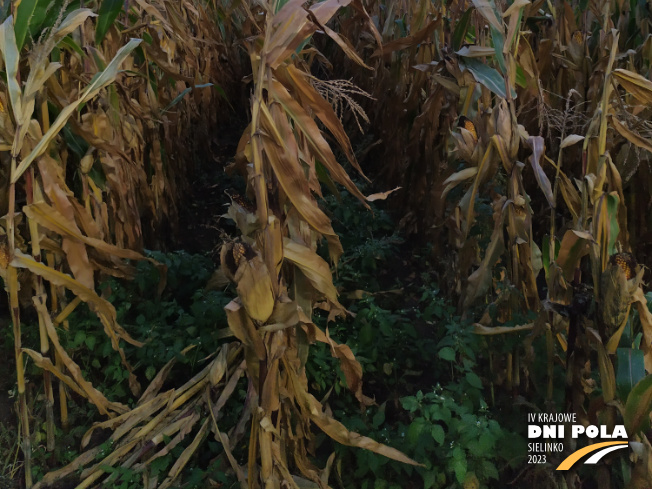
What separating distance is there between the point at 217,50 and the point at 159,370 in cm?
279

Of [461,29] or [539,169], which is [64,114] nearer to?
[539,169]

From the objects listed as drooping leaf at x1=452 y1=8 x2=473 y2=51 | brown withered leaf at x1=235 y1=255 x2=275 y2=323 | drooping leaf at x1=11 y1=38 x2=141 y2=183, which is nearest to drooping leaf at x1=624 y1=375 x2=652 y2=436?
brown withered leaf at x1=235 y1=255 x2=275 y2=323

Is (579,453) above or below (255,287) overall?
below

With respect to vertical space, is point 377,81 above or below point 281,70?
above

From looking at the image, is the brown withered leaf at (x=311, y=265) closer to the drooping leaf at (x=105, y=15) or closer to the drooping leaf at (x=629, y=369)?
→ the drooping leaf at (x=629, y=369)

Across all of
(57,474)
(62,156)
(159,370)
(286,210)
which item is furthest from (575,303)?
(62,156)

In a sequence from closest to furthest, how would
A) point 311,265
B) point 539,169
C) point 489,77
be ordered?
point 311,265
point 539,169
point 489,77

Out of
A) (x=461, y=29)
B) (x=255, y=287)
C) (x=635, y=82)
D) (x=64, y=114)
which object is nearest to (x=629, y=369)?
(x=635, y=82)

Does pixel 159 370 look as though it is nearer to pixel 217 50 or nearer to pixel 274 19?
pixel 274 19

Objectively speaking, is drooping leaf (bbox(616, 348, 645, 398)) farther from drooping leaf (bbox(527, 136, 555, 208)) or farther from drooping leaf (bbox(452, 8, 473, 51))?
drooping leaf (bbox(452, 8, 473, 51))

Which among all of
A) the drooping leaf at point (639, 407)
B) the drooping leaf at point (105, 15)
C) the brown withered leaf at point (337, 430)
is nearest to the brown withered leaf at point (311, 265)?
the brown withered leaf at point (337, 430)

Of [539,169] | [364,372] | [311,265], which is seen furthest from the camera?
[364,372]

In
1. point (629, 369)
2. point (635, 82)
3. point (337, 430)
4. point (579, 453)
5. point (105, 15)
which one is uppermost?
point (105, 15)

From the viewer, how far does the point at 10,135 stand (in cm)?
124
